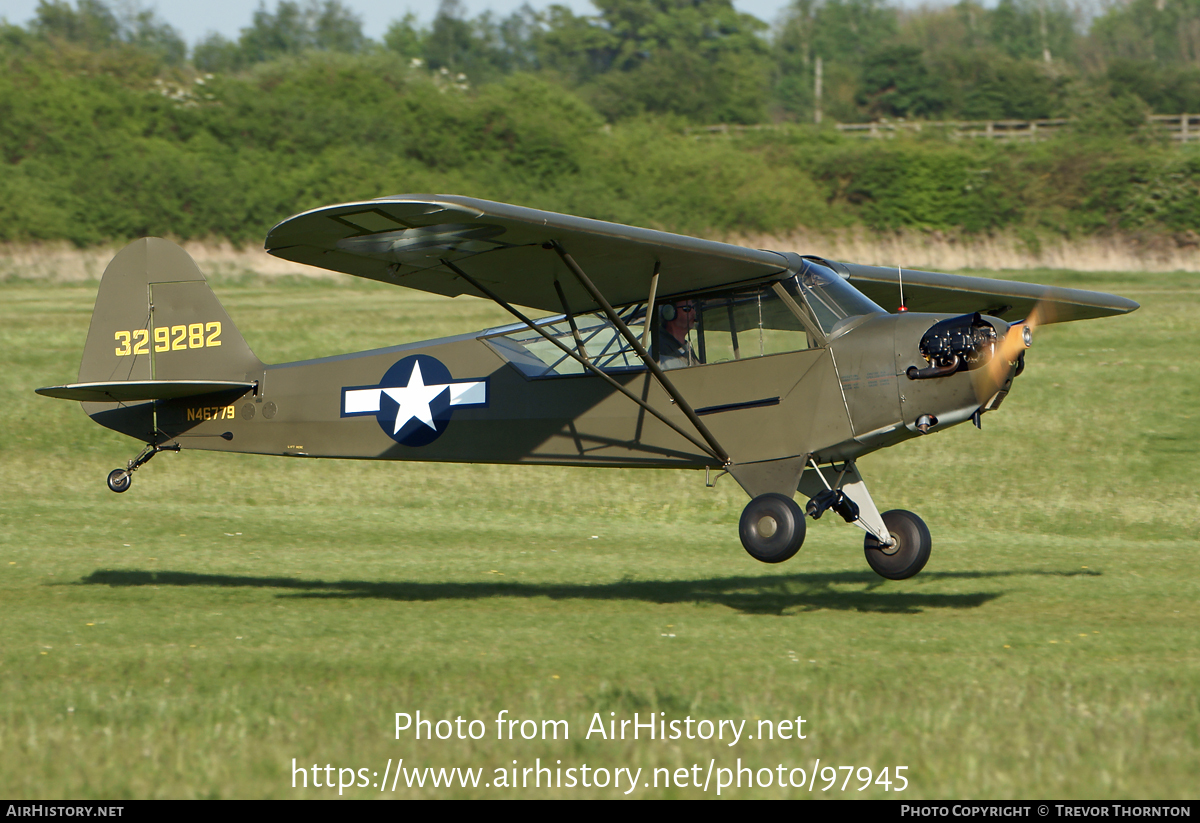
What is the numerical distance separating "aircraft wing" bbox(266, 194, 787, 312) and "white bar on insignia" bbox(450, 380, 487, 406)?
91cm

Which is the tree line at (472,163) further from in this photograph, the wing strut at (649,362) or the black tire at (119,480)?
the wing strut at (649,362)

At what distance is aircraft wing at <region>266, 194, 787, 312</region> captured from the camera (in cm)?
809

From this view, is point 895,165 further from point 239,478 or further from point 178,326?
point 178,326

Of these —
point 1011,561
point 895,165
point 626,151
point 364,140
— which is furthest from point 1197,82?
point 1011,561

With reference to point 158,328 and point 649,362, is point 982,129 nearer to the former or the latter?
point 158,328

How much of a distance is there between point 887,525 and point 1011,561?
4.16 meters

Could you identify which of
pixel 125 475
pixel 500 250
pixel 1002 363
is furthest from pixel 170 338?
pixel 1002 363

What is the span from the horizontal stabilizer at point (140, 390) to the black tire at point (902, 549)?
599cm

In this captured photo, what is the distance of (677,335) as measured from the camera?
10.1 meters

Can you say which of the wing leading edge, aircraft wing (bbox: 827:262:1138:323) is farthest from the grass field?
the wing leading edge

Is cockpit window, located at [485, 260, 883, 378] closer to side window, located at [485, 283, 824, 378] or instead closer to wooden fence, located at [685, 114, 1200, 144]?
side window, located at [485, 283, 824, 378]

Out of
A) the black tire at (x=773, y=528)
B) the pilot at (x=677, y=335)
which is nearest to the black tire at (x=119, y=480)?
the pilot at (x=677, y=335)

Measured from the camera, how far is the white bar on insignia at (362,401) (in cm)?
1123
